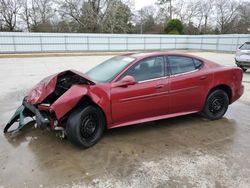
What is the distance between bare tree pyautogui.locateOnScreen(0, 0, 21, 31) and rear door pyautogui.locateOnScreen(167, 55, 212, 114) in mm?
36689

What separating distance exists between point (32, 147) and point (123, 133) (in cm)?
153

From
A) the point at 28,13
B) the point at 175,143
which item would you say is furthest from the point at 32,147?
the point at 28,13

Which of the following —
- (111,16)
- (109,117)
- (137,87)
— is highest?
(111,16)

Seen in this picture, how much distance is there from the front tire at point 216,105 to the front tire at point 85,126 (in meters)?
2.29

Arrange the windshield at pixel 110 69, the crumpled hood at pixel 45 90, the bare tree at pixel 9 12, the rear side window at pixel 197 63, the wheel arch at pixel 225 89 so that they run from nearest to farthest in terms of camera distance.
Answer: the crumpled hood at pixel 45 90
the windshield at pixel 110 69
the rear side window at pixel 197 63
the wheel arch at pixel 225 89
the bare tree at pixel 9 12

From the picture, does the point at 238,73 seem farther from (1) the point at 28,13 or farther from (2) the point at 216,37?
(1) the point at 28,13

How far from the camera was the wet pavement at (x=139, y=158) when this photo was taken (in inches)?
117

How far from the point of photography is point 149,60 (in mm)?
4379

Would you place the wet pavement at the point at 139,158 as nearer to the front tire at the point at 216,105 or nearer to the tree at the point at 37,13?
the front tire at the point at 216,105

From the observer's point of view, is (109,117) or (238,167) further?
(109,117)

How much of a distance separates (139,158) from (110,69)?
1711 millimetres

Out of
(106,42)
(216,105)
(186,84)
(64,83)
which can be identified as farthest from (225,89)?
(106,42)

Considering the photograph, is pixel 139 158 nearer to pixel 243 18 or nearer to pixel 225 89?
pixel 225 89

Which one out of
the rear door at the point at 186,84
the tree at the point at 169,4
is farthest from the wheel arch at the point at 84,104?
the tree at the point at 169,4
